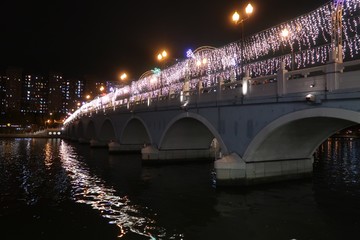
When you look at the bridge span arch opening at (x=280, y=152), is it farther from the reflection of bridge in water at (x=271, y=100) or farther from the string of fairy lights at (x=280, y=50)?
the string of fairy lights at (x=280, y=50)

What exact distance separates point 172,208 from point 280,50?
1131 cm

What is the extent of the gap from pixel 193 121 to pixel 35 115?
141508 mm

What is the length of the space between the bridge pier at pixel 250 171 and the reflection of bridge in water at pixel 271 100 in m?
0.06

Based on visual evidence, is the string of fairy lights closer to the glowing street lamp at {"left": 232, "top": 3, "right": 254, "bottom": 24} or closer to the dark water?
the glowing street lamp at {"left": 232, "top": 3, "right": 254, "bottom": 24}

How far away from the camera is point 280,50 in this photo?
67.7ft

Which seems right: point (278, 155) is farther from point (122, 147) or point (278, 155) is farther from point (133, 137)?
point (133, 137)

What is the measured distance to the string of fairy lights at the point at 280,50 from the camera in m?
15.9

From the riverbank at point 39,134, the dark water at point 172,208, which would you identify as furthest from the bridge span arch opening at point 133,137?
the riverbank at point 39,134

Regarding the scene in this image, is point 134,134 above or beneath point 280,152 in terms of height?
above

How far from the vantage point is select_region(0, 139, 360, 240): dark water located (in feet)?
42.9

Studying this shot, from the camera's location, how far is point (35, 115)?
154m

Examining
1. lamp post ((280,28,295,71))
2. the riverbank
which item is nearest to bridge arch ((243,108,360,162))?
lamp post ((280,28,295,71))

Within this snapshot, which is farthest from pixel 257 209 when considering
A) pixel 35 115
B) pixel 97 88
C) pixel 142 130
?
pixel 97 88

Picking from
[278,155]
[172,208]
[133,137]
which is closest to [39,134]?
[133,137]
